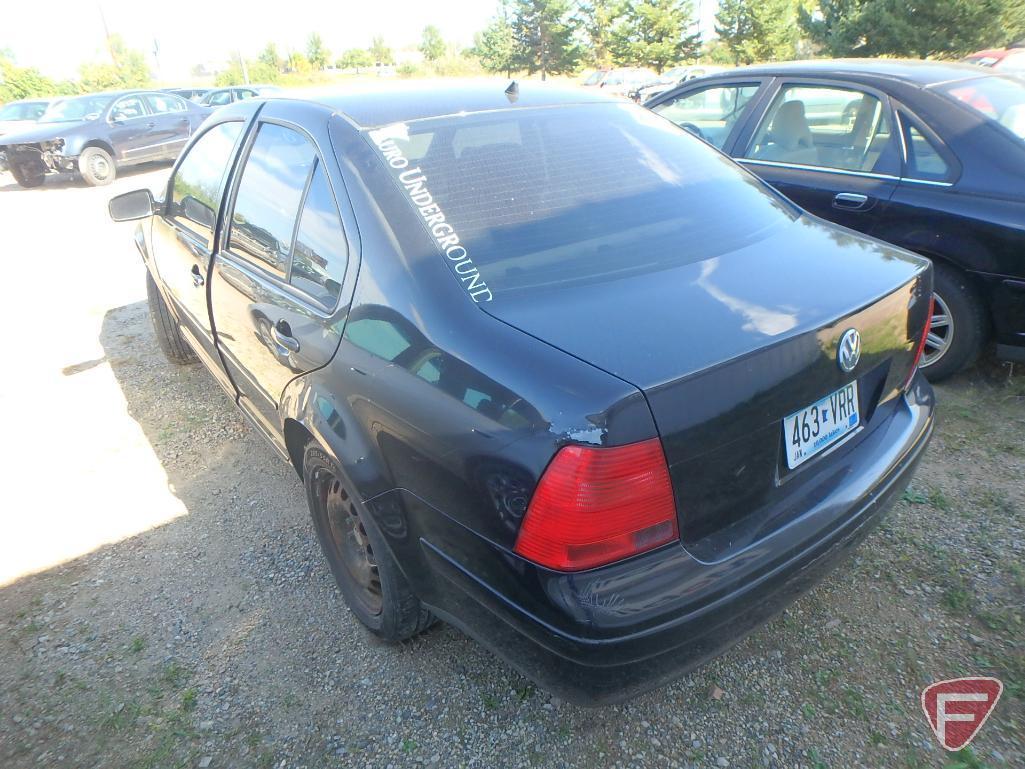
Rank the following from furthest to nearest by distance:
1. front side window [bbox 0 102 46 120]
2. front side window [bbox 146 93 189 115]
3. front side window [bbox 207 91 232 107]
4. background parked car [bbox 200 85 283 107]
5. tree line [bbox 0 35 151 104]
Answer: tree line [bbox 0 35 151 104] < front side window [bbox 207 91 232 107] < background parked car [bbox 200 85 283 107] < front side window [bbox 0 102 46 120] < front side window [bbox 146 93 189 115]

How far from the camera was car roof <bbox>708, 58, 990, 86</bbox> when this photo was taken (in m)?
3.70

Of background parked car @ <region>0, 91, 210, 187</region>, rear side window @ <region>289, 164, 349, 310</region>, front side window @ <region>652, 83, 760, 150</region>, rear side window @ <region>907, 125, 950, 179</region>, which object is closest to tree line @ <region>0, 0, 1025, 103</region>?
front side window @ <region>652, 83, 760, 150</region>

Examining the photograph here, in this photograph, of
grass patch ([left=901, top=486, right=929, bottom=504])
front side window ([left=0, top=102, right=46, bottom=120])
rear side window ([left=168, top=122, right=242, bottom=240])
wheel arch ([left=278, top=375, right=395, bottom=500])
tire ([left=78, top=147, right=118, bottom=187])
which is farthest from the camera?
front side window ([left=0, top=102, right=46, bottom=120])

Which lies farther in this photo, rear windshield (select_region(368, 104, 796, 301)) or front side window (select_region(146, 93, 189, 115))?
front side window (select_region(146, 93, 189, 115))

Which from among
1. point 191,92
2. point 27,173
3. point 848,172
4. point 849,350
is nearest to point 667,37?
point 191,92

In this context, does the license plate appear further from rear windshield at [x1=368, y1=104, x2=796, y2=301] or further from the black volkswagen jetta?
rear windshield at [x1=368, y1=104, x2=796, y2=301]

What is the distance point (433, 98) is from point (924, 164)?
257 cm

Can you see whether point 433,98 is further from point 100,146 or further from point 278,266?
point 100,146

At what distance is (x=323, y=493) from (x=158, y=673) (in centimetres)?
77

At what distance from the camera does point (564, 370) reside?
1464 millimetres

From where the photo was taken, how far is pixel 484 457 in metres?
1.51

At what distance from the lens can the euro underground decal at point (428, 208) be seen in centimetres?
175

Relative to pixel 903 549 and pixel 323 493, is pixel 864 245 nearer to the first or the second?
pixel 903 549

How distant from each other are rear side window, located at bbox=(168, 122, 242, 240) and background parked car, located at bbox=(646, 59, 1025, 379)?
9.70 ft
